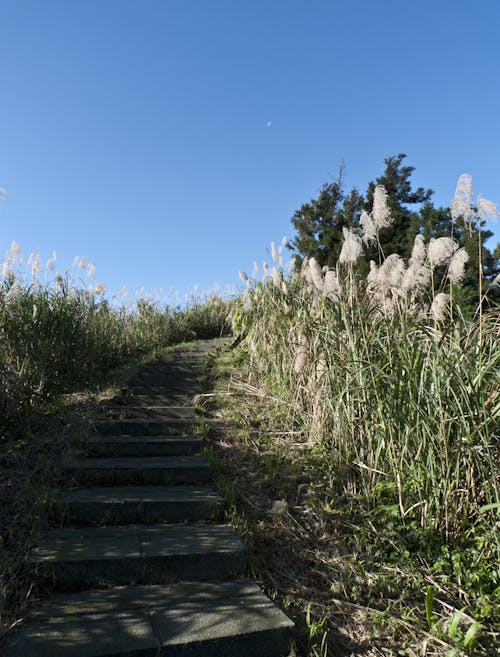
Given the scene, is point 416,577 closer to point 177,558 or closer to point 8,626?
point 177,558

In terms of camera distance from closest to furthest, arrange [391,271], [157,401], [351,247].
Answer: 1. [391,271]
2. [351,247]
3. [157,401]

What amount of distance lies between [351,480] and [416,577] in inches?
31.3

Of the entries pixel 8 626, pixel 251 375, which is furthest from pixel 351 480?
pixel 251 375

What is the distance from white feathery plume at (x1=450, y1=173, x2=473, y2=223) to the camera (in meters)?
2.94

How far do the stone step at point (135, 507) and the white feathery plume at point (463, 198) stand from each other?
2401mm

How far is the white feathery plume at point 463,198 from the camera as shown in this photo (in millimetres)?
2941

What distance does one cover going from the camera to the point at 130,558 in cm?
246

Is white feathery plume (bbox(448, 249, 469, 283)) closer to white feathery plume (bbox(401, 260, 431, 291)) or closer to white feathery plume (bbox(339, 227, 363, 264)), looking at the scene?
white feathery plume (bbox(401, 260, 431, 291))

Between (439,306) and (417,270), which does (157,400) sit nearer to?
(417,270)

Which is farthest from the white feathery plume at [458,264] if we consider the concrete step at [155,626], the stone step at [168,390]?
the stone step at [168,390]

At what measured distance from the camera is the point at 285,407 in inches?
173

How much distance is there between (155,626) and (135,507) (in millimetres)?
→ 1052

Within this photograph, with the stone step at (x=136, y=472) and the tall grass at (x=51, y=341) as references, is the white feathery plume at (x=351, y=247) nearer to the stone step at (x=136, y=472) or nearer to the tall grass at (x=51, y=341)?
the stone step at (x=136, y=472)

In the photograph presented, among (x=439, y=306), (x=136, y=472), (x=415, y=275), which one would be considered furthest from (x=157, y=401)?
(x=439, y=306)
